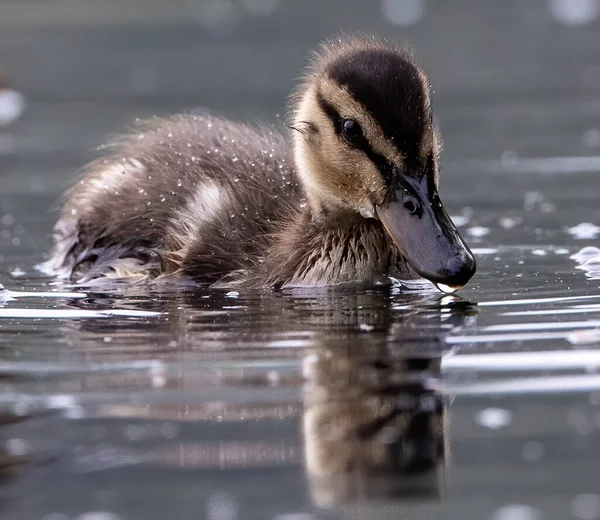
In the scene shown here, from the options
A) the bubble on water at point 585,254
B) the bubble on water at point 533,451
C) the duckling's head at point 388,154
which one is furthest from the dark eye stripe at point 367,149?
the bubble on water at point 533,451

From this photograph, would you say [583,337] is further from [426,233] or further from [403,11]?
[403,11]

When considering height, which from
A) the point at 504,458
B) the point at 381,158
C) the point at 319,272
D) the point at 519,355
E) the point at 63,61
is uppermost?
the point at 63,61

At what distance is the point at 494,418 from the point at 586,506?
69 centimetres

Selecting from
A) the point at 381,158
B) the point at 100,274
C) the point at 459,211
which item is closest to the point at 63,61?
the point at 459,211

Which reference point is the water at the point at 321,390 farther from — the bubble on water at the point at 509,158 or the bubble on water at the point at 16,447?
the bubble on water at the point at 509,158

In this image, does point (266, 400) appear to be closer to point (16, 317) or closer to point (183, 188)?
point (16, 317)

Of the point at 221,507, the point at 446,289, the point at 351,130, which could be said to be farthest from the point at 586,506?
the point at 351,130

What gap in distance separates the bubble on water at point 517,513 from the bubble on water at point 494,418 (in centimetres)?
59

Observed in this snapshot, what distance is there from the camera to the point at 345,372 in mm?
4625

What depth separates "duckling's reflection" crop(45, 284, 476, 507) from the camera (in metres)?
3.75

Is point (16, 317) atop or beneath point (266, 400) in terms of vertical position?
atop

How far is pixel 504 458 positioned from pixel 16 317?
2.73m

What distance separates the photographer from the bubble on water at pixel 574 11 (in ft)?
70.1

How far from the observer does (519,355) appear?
478 cm
